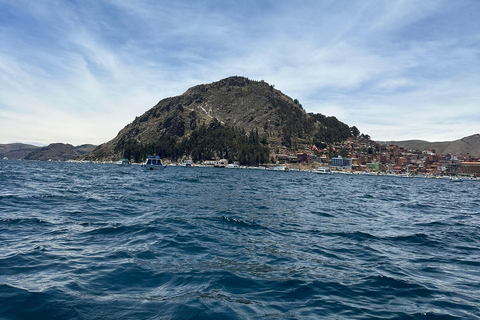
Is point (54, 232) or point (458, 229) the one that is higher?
point (54, 232)

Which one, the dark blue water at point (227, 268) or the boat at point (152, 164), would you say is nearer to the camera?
the dark blue water at point (227, 268)

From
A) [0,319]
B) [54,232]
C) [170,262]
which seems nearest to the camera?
[0,319]

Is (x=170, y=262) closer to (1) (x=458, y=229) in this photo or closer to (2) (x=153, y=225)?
(2) (x=153, y=225)

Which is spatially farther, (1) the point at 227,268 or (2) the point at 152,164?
(2) the point at 152,164

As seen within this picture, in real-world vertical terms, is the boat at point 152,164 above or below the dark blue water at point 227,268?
above

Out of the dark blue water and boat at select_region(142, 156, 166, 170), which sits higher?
boat at select_region(142, 156, 166, 170)

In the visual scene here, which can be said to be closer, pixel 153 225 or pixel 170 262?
pixel 170 262

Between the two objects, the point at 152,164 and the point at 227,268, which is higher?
the point at 152,164

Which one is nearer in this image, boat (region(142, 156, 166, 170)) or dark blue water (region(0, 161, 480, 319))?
dark blue water (region(0, 161, 480, 319))

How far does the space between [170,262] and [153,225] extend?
6.00 m

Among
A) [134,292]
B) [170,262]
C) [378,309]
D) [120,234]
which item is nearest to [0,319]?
[134,292]

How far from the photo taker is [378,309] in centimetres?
740

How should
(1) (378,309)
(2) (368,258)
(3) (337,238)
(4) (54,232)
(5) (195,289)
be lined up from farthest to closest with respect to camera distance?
1. (3) (337,238)
2. (4) (54,232)
3. (2) (368,258)
4. (5) (195,289)
5. (1) (378,309)

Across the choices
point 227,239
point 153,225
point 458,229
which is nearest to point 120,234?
point 153,225
